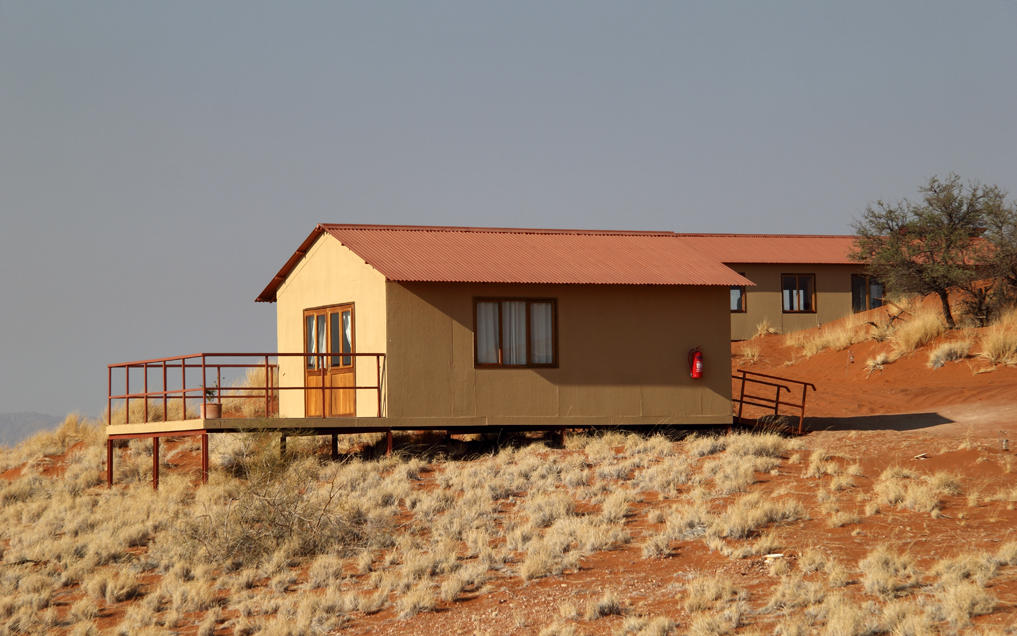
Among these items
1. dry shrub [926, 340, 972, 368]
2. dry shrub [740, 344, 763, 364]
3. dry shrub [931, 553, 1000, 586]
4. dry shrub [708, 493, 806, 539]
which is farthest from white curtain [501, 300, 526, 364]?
dry shrub [740, 344, 763, 364]

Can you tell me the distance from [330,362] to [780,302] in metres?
20.6

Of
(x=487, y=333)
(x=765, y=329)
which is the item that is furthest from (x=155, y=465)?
A: (x=765, y=329)

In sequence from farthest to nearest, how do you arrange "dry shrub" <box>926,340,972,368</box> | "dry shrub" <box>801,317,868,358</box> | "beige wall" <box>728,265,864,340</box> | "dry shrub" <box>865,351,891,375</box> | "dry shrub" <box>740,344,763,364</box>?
1. "beige wall" <box>728,265,864,340</box>
2. "dry shrub" <box>740,344,763,364</box>
3. "dry shrub" <box>801,317,868,358</box>
4. "dry shrub" <box>865,351,891,375</box>
5. "dry shrub" <box>926,340,972,368</box>

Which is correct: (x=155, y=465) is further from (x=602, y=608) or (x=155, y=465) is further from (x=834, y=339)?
(x=834, y=339)

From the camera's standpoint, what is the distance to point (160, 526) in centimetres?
1460

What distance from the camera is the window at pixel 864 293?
35.8 meters

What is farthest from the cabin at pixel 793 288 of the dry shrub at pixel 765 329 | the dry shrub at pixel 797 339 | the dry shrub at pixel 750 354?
the dry shrub at pixel 750 354

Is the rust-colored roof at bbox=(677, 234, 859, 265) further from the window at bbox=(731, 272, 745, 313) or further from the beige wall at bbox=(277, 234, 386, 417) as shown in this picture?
the beige wall at bbox=(277, 234, 386, 417)

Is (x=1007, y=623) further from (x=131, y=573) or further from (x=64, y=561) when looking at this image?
(x=64, y=561)

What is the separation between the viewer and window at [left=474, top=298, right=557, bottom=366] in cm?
1769

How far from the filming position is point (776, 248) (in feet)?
120

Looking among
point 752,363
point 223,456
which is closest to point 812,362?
point 752,363

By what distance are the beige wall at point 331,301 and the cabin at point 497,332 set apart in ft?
0.13

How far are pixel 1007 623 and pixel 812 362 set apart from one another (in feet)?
71.3
